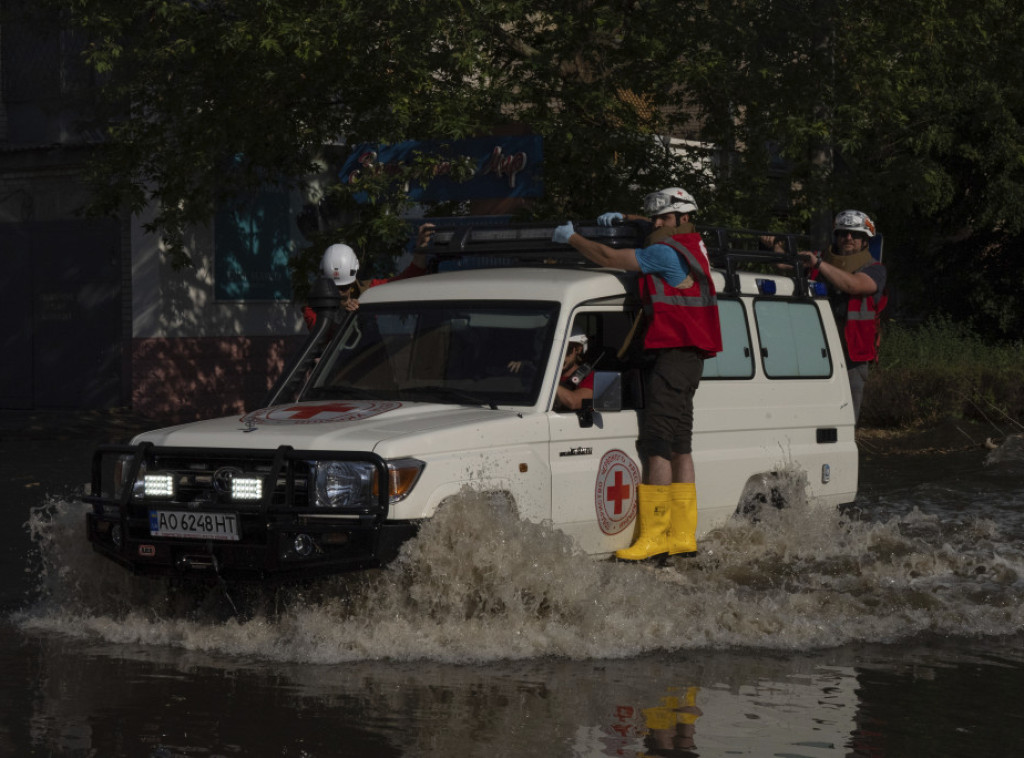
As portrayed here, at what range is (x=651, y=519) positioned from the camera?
9125mm

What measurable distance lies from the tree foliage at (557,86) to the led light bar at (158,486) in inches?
301

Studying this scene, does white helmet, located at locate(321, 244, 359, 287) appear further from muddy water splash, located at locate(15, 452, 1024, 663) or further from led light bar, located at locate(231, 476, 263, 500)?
led light bar, located at locate(231, 476, 263, 500)

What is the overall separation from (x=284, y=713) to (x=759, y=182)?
11.0 metres

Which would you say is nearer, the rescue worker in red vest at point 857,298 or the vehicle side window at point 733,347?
the vehicle side window at point 733,347

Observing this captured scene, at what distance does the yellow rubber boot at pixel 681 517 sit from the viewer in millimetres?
9297

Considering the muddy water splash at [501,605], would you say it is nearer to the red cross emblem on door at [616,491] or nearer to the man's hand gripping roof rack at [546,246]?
the red cross emblem on door at [616,491]

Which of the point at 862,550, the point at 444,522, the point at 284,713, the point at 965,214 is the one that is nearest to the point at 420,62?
the point at 862,550

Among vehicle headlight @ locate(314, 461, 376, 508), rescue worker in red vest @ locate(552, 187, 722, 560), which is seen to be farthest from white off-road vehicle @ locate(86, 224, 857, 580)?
rescue worker in red vest @ locate(552, 187, 722, 560)

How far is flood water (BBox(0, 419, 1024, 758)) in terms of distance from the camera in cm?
625

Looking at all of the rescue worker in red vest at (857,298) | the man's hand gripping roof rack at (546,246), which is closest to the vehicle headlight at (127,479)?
the man's hand gripping roof rack at (546,246)

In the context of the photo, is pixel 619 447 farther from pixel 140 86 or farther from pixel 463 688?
pixel 140 86

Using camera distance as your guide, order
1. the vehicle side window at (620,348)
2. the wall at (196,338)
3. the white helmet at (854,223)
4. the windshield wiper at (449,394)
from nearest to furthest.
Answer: the windshield wiper at (449,394) < the vehicle side window at (620,348) < the white helmet at (854,223) < the wall at (196,338)

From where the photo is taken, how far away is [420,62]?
50.9 ft

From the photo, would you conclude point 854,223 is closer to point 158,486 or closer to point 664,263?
point 664,263
